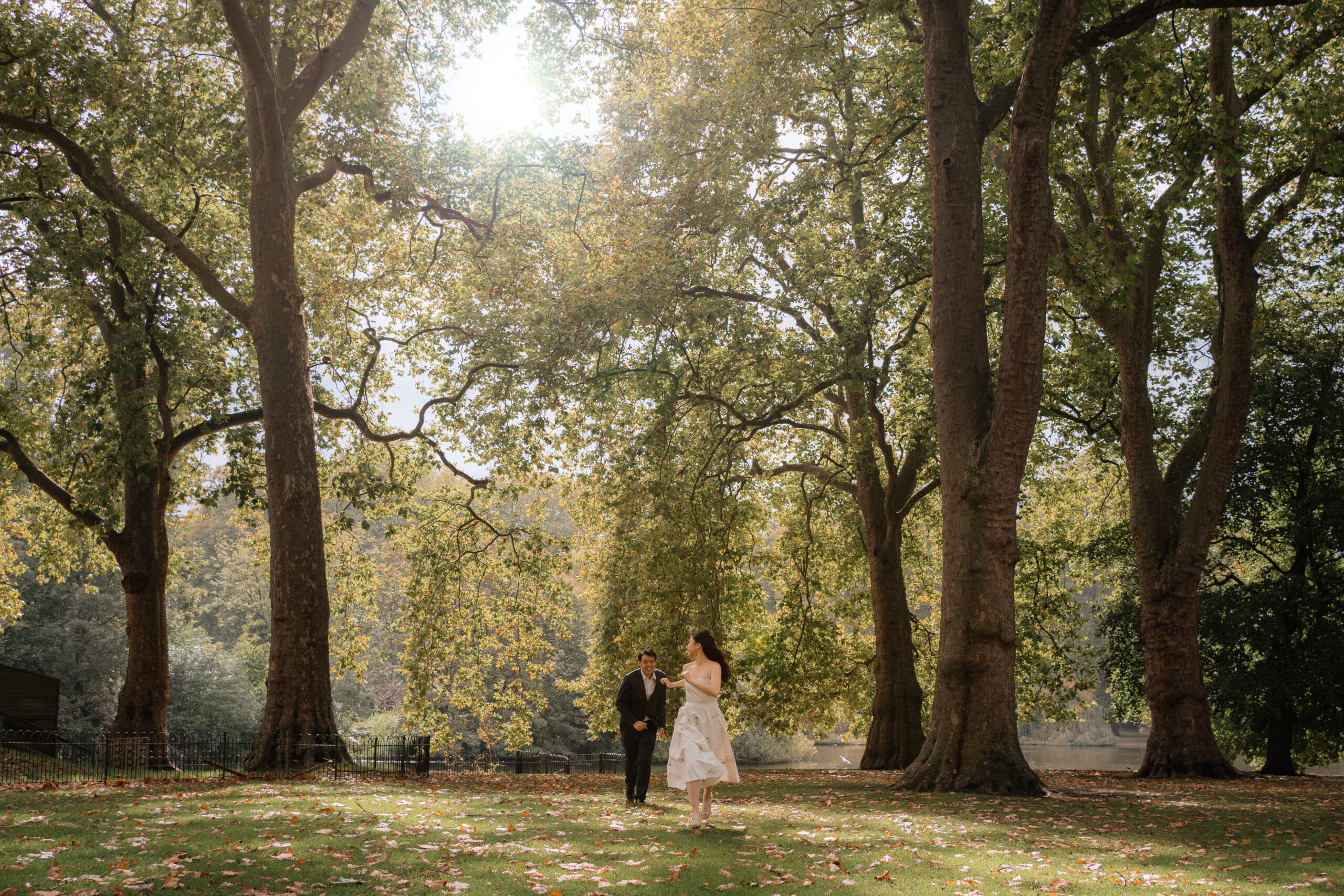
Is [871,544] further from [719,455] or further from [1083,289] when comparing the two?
[1083,289]

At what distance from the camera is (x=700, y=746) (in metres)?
8.42

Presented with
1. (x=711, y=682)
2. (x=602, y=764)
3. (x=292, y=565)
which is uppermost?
(x=292, y=565)

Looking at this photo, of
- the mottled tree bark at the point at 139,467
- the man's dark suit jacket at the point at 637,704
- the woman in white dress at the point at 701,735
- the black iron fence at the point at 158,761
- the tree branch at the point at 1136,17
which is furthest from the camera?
the mottled tree bark at the point at 139,467

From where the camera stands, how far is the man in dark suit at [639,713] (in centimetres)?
1084

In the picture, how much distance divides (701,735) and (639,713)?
2747mm

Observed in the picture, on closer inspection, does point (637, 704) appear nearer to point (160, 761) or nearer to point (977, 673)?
point (977, 673)

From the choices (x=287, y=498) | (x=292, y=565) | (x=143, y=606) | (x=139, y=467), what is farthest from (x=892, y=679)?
(x=139, y=467)

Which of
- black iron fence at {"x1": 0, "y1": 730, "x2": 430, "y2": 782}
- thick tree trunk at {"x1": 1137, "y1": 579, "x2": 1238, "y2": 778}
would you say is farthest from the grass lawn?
thick tree trunk at {"x1": 1137, "y1": 579, "x2": 1238, "y2": 778}

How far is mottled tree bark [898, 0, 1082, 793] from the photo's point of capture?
11.5 meters

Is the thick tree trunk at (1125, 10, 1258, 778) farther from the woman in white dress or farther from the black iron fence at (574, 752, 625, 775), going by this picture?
the black iron fence at (574, 752, 625, 775)

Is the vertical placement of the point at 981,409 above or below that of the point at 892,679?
above

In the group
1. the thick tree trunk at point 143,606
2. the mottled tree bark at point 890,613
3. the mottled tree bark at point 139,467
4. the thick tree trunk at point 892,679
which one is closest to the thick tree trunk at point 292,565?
the mottled tree bark at point 139,467

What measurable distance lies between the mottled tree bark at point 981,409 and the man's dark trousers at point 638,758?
3812mm

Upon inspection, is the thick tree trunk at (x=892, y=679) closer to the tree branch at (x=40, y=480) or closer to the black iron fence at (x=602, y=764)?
the black iron fence at (x=602, y=764)
